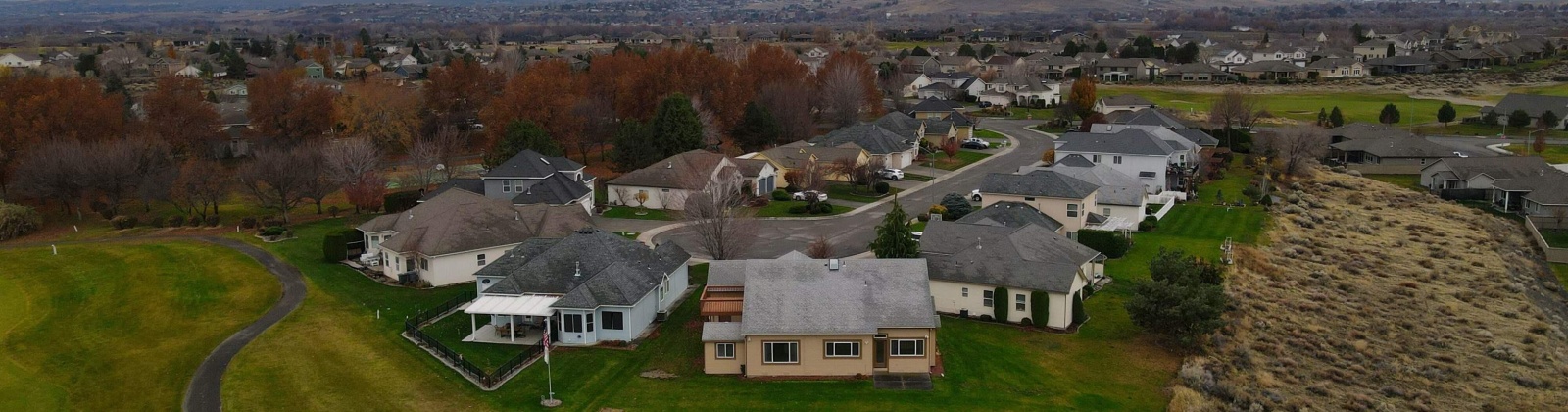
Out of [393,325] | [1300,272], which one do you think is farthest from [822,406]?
[1300,272]

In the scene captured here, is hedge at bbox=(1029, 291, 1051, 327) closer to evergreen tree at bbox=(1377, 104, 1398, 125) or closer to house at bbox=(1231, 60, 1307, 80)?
evergreen tree at bbox=(1377, 104, 1398, 125)

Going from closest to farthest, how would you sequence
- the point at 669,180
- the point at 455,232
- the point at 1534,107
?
the point at 455,232, the point at 669,180, the point at 1534,107

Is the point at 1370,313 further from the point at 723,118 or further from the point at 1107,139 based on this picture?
the point at 723,118

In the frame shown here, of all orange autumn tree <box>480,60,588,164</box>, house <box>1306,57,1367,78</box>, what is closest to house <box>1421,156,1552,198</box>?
orange autumn tree <box>480,60,588,164</box>

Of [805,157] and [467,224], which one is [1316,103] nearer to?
[805,157]

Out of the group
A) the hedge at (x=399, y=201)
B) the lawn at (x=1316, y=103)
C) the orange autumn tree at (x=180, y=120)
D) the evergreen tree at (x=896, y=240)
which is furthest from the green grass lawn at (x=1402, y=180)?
the orange autumn tree at (x=180, y=120)

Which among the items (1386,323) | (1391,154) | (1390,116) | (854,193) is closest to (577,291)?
(1386,323)
